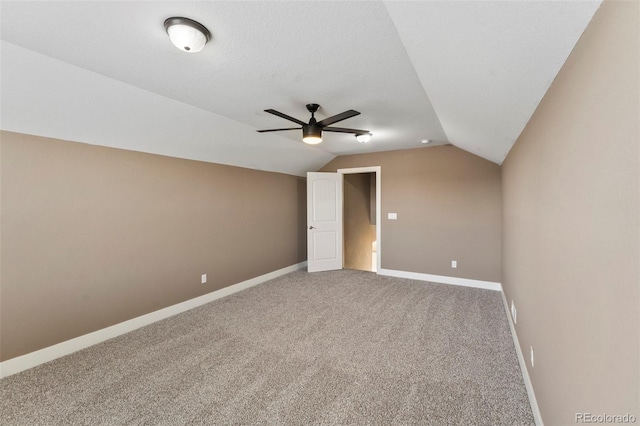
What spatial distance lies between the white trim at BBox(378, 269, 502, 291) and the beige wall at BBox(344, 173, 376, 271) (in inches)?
60.6

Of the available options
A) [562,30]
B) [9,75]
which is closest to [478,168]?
[562,30]

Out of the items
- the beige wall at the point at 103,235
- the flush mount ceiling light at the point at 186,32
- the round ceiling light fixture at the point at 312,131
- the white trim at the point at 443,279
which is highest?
the flush mount ceiling light at the point at 186,32

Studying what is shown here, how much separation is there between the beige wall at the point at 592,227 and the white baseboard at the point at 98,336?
3.76 meters

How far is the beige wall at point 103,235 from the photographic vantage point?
7.79ft

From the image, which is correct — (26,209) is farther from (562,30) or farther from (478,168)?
(478,168)

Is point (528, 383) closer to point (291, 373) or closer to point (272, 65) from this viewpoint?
point (291, 373)

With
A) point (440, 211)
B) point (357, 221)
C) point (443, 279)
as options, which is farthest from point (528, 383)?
point (357, 221)

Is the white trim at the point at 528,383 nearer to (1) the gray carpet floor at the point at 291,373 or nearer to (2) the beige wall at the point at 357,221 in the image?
(1) the gray carpet floor at the point at 291,373

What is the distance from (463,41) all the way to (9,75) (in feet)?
9.54

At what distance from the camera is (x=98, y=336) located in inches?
112

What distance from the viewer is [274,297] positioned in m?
4.16

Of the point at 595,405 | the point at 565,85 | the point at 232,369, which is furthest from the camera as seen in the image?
the point at 232,369

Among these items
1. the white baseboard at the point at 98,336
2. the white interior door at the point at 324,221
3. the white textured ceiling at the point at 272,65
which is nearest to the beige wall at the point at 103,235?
the white baseboard at the point at 98,336

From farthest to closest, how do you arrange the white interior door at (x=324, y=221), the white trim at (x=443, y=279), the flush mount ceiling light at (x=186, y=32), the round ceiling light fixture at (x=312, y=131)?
the white interior door at (x=324, y=221)
the white trim at (x=443, y=279)
the round ceiling light fixture at (x=312, y=131)
the flush mount ceiling light at (x=186, y=32)
